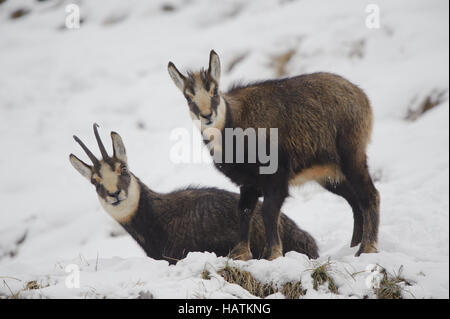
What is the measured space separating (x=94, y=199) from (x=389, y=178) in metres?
6.27

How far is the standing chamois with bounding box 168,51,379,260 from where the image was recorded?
5582 mm

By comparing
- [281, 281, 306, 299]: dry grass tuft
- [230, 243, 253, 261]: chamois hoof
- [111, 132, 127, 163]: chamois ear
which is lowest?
[281, 281, 306, 299]: dry grass tuft

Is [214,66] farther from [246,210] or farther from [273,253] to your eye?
[273,253]

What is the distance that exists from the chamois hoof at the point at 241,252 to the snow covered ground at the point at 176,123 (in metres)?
0.54

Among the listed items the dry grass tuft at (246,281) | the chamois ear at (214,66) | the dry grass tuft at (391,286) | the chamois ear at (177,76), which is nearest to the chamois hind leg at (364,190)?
the dry grass tuft at (391,286)

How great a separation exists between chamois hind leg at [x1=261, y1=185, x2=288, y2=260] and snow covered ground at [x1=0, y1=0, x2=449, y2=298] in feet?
1.21

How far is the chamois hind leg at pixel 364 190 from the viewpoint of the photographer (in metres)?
5.79

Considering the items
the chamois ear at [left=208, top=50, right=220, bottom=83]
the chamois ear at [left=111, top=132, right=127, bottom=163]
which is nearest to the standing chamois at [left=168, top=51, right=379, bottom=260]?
the chamois ear at [left=208, top=50, right=220, bottom=83]

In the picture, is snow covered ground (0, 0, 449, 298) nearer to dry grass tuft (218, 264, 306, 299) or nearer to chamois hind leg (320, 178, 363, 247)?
dry grass tuft (218, 264, 306, 299)

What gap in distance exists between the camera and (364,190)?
5836 millimetres

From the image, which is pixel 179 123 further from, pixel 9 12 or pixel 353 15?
pixel 9 12

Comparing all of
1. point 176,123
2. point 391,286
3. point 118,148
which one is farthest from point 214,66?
point 176,123
